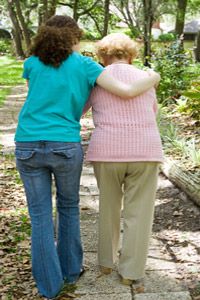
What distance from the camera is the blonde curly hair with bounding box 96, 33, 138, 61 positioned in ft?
13.0

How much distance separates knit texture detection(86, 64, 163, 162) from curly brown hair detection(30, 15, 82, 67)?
14.4 inches

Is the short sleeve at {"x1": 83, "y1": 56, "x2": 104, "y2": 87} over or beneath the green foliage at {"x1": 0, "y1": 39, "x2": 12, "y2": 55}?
over

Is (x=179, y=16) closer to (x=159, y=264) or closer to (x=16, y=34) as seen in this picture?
(x=16, y=34)

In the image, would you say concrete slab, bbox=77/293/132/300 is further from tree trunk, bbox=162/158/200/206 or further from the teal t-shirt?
tree trunk, bbox=162/158/200/206

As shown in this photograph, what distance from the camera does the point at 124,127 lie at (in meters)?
3.89

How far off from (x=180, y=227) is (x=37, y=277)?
6.46 feet

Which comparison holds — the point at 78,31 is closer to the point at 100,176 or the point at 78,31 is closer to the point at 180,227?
the point at 100,176

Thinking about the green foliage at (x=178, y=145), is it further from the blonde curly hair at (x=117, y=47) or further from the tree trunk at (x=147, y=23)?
the tree trunk at (x=147, y=23)

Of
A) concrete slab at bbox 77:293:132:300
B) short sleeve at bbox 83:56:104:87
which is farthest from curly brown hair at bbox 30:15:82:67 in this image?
concrete slab at bbox 77:293:132:300

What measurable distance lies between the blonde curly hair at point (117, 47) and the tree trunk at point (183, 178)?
8.04ft

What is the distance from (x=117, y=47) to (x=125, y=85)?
1.11ft

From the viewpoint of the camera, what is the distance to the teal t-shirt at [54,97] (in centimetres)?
367

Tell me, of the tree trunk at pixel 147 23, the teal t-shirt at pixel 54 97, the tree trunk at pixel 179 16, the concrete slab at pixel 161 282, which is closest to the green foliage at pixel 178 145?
the concrete slab at pixel 161 282

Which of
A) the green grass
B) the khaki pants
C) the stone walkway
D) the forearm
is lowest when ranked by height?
the green grass
